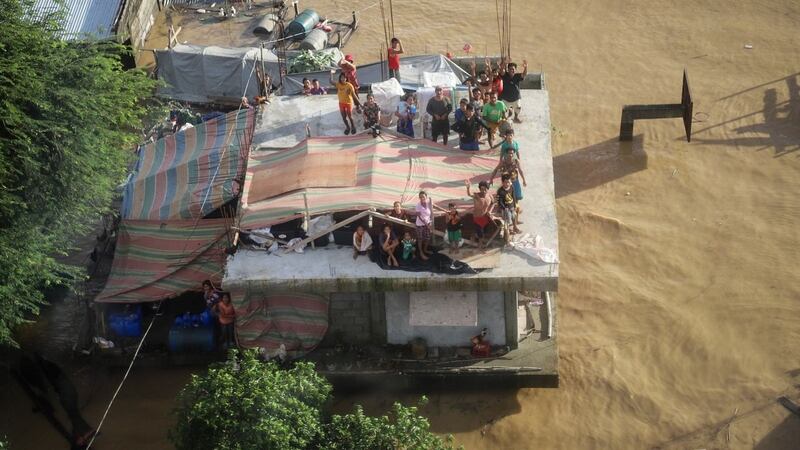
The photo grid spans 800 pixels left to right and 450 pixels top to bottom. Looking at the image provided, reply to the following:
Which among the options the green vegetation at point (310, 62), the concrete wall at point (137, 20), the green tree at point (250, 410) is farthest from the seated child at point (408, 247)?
the concrete wall at point (137, 20)

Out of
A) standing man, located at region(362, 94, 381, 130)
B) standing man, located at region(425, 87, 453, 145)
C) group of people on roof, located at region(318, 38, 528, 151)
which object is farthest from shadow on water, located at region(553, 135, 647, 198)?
standing man, located at region(362, 94, 381, 130)

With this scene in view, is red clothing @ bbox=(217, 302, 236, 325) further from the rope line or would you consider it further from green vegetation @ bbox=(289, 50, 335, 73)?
green vegetation @ bbox=(289, 50, 335, 73)

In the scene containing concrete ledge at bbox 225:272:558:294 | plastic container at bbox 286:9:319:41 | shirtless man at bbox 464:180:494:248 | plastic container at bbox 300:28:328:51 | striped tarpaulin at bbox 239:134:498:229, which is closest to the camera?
concrete ledge at bbox 225:272:558:294

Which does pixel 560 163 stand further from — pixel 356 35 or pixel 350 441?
pixel 350 441

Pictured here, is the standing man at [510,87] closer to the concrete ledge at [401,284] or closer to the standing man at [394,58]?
the standing man at [394,58]

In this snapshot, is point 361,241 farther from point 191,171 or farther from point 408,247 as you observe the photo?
point 191,171

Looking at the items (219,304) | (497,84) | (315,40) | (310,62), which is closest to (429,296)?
(219,304)
